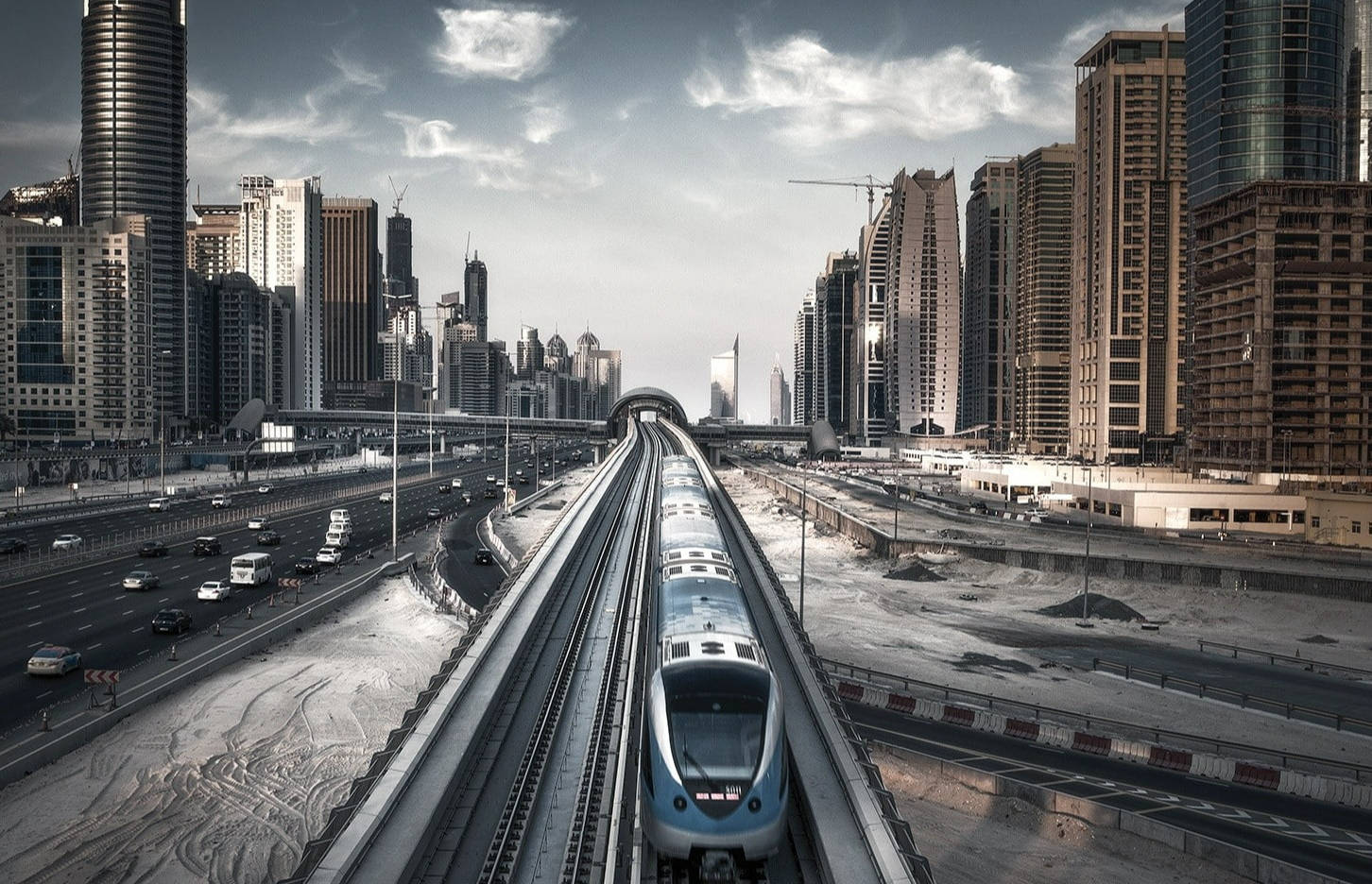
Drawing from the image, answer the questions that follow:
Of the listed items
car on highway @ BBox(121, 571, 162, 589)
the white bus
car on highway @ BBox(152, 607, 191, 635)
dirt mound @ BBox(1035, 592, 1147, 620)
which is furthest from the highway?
car on highway @ BBox(121, 571, 162, 589)

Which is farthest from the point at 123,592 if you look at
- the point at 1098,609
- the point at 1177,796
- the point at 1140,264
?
the point at 1140,264

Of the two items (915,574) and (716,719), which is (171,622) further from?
(915,574)

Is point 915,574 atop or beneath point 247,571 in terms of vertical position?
beneath

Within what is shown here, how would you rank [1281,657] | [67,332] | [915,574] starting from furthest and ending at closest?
[67,332]
[915,574]
[1281,657]

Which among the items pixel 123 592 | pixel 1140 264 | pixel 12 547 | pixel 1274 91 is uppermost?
pixel 1274 91

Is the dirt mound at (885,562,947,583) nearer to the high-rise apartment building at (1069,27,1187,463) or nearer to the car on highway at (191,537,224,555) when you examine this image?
the car on highway at (191,537,224,555)

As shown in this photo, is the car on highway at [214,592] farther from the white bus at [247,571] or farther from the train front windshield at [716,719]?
the train front windshield at [716,719]

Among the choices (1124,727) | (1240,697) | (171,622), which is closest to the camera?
(1124,727)
